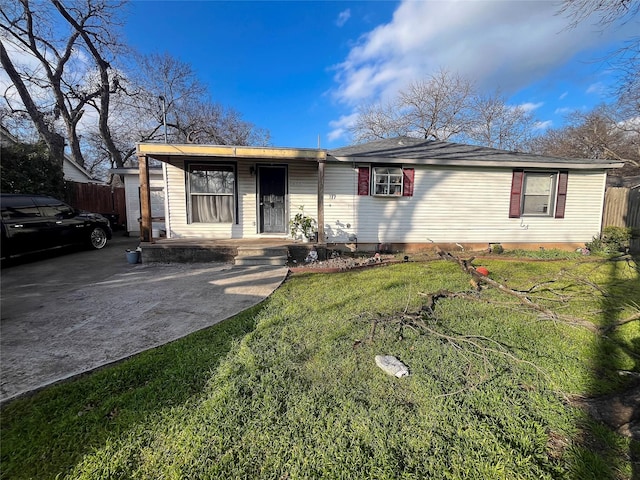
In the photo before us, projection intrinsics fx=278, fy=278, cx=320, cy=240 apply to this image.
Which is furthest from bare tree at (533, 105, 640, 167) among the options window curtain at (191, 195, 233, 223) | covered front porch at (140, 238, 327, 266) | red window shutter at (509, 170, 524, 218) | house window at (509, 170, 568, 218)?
window curtain at (191, 195, 233, 223)

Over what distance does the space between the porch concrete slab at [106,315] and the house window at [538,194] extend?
7061 mm

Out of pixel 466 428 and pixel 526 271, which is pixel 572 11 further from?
pixel 466 428

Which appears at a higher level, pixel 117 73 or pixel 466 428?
pixel 117 73

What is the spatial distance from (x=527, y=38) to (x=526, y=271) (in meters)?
6.21

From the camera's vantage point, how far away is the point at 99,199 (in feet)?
41.4

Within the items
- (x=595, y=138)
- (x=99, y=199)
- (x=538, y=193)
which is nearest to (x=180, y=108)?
(x=99, y=199)

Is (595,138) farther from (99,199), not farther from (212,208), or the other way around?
(99,199)

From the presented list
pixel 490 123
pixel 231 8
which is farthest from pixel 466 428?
pixel 490 123

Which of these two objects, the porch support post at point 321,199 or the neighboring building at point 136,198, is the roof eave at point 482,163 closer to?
the porch support post at point 321,199

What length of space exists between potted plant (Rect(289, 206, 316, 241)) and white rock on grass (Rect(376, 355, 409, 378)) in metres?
5.14

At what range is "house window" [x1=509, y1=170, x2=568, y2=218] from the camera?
7977 millimetres

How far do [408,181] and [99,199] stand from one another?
1337cm

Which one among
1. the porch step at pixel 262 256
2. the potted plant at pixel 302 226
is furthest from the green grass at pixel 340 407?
the potted plant at pixel 302 226

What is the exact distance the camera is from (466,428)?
5.90 ft
